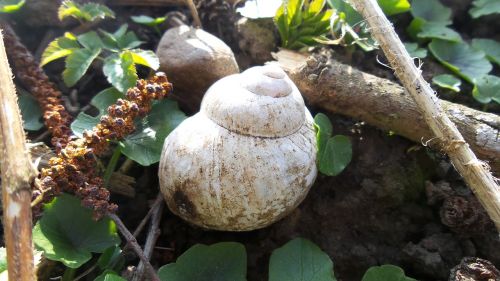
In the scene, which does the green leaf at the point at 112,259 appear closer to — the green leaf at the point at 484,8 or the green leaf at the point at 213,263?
the green leaf at the point at 213,263

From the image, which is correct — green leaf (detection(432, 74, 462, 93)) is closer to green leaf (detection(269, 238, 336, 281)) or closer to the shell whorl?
the shell whorl

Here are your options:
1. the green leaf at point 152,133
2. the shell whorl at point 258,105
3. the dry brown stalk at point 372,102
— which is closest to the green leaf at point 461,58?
the dry brown stalk at point 372,102

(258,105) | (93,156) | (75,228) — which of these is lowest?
(75,228)

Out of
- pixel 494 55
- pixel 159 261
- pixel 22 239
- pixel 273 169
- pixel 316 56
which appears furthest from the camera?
pixel 494 55

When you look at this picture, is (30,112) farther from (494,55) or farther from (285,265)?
(494,55)

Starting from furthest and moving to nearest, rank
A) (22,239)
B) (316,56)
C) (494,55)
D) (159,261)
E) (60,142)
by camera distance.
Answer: (494,55), (316,56), (159,261), (60,142), (22,239)

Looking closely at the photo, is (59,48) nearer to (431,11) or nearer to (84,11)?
(84,11)

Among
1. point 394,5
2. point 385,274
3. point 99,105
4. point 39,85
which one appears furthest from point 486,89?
point 39,85

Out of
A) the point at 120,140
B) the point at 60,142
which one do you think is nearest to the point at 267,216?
the point at 120,140
